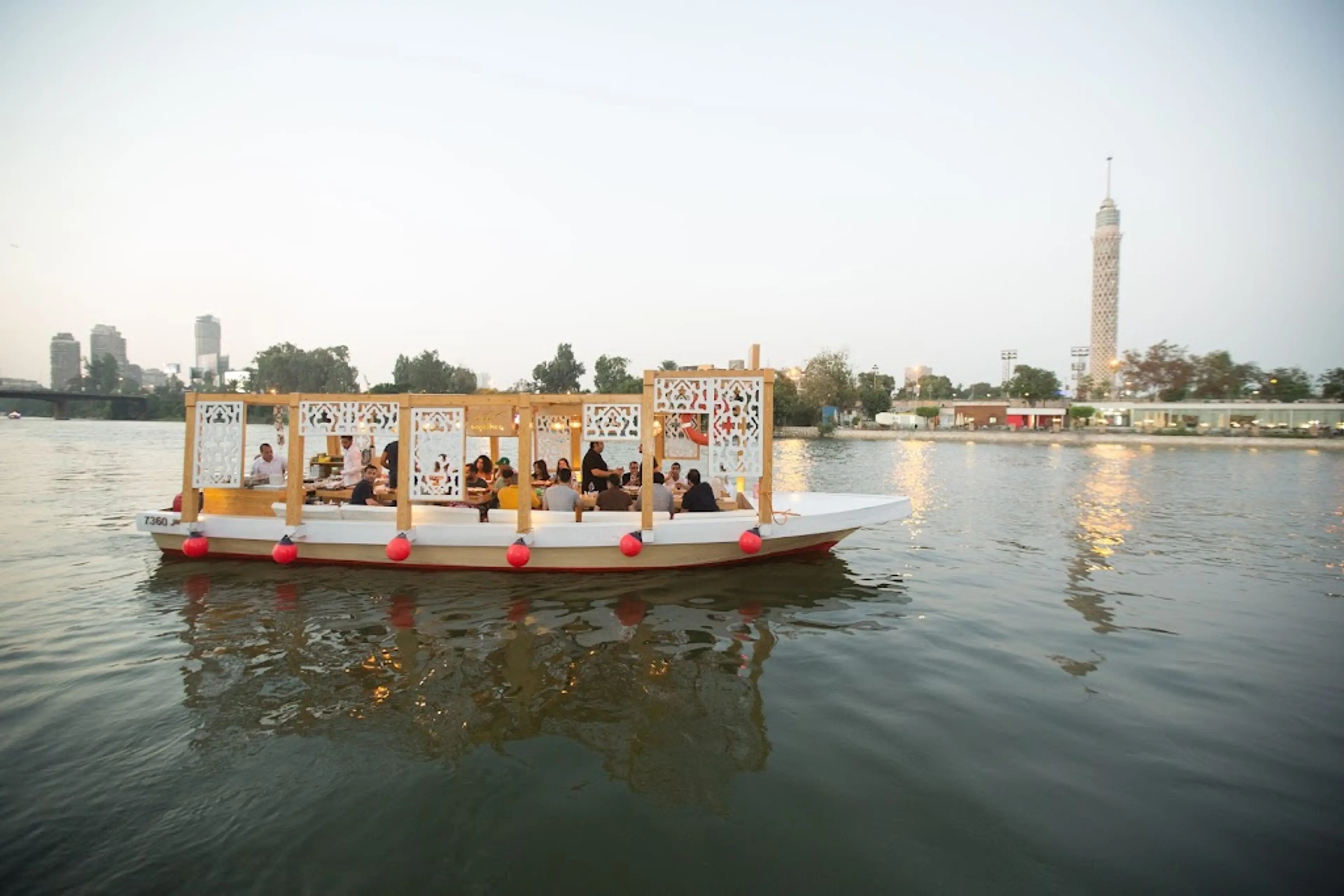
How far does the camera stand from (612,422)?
31.3 feet

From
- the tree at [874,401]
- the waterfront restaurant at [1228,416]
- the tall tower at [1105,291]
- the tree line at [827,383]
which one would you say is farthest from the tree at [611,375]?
the tall tower at [1105,291]

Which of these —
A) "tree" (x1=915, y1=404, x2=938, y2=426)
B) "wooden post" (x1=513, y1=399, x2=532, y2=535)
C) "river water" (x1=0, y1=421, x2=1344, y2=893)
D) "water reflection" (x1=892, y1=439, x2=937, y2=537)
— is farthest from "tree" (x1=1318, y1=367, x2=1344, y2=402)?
"wooden post" (x1=513, y1=399, x2=532, y2=535)

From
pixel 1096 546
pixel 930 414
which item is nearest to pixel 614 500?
pixel 1096 546

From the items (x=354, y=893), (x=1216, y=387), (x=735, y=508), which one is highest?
(x=1216, y=387)

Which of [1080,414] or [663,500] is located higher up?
[1080,414]

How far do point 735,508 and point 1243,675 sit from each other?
682cm

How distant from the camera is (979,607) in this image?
29.8 feet

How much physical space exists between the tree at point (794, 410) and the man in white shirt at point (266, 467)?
7289 centimetres

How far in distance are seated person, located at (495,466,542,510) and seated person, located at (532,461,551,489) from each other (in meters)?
0.37

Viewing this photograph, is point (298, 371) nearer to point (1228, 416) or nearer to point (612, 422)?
point (612, 422)

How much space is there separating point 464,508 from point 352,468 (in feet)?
10.4

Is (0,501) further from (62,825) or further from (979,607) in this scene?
(979,607)

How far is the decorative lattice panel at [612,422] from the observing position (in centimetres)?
940

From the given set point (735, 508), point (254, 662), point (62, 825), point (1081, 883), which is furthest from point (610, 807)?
point (735, 508)
